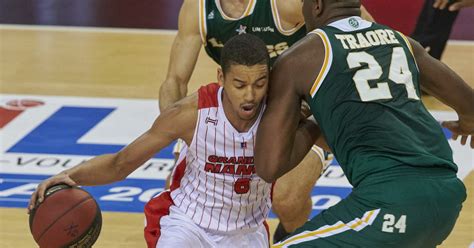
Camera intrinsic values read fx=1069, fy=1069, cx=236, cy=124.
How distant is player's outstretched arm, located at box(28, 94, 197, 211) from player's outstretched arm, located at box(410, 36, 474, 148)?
1.03 metres

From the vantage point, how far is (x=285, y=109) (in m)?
4.41

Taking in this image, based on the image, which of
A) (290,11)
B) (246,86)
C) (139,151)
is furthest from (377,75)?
(290,11)

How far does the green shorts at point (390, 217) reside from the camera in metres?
4.16

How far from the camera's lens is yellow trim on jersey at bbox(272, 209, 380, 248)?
4.17 meters

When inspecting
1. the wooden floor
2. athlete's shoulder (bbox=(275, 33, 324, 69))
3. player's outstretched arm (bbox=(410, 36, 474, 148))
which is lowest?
the wooden floor

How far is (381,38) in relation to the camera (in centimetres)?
450

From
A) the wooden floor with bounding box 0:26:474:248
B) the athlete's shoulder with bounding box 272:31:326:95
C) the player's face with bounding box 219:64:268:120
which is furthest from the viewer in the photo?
the wooden floor with bounding box 0:26:474:248

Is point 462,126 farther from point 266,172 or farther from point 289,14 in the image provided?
point 289,14

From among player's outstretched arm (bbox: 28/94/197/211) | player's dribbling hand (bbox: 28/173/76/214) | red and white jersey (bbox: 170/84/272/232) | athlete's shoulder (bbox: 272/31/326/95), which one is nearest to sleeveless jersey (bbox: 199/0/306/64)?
red and white jersey (bbox: 170/84/272/232)

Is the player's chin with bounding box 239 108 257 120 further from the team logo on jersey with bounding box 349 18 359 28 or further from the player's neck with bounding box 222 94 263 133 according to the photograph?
the team logo on jersey with bounding box 349 18 359 28

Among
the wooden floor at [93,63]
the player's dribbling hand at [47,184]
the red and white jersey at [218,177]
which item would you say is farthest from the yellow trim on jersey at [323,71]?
the wooden floor at [93,63]

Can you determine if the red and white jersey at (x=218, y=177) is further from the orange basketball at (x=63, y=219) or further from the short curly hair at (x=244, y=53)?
the orange basketball at (x=63, y=219)

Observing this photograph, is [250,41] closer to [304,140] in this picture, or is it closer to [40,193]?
[304,140]

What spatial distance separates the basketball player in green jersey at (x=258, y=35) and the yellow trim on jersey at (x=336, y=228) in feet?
5.71
